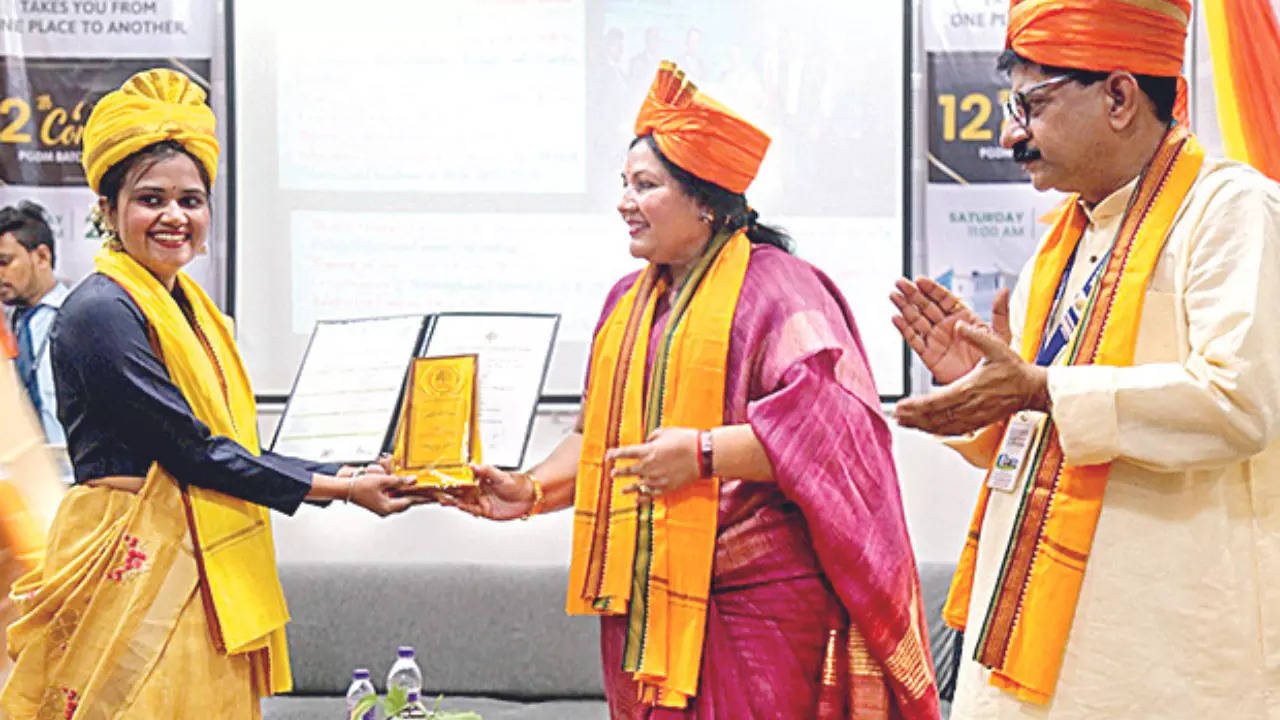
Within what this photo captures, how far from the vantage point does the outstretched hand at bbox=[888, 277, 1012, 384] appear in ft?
7.28

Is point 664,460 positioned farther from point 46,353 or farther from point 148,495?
point 46,353

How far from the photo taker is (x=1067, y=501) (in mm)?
1975

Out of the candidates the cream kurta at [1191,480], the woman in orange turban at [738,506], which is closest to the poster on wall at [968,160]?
the woman in orange turban at [738,506]

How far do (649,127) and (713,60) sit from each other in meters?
2.02

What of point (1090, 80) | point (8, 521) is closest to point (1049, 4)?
point (1090, 80)

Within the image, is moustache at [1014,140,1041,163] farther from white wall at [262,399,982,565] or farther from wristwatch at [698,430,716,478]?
white wall at [262,399,982,565]

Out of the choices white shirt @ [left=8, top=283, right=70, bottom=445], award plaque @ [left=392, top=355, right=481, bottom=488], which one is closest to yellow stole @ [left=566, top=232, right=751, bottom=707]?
award plaque @ [left=392, top=355, right=481, bottom=488]

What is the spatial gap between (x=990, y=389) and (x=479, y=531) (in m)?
3.37

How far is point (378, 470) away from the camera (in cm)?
323

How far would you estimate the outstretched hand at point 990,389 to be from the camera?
191 cm

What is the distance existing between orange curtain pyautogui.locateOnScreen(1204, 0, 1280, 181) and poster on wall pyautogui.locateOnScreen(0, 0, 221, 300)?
3543 mm

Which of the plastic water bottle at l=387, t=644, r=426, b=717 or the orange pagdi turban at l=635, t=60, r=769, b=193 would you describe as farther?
the plastic water bottle at l=387, t=644, r=426, b=717

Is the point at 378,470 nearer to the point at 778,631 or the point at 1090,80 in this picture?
the point at 778,631

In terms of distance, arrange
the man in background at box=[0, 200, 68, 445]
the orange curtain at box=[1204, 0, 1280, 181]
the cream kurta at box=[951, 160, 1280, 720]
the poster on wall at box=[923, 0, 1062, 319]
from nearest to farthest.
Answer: the cream kurta at box=[951, 160, 1280, 720] < the orange curtain at box=[1204, 0, 1280, 181] < the man in background at box=[0, 200, 68, 445] < the poster on wall at box=[923, 0, 1062, 319]
